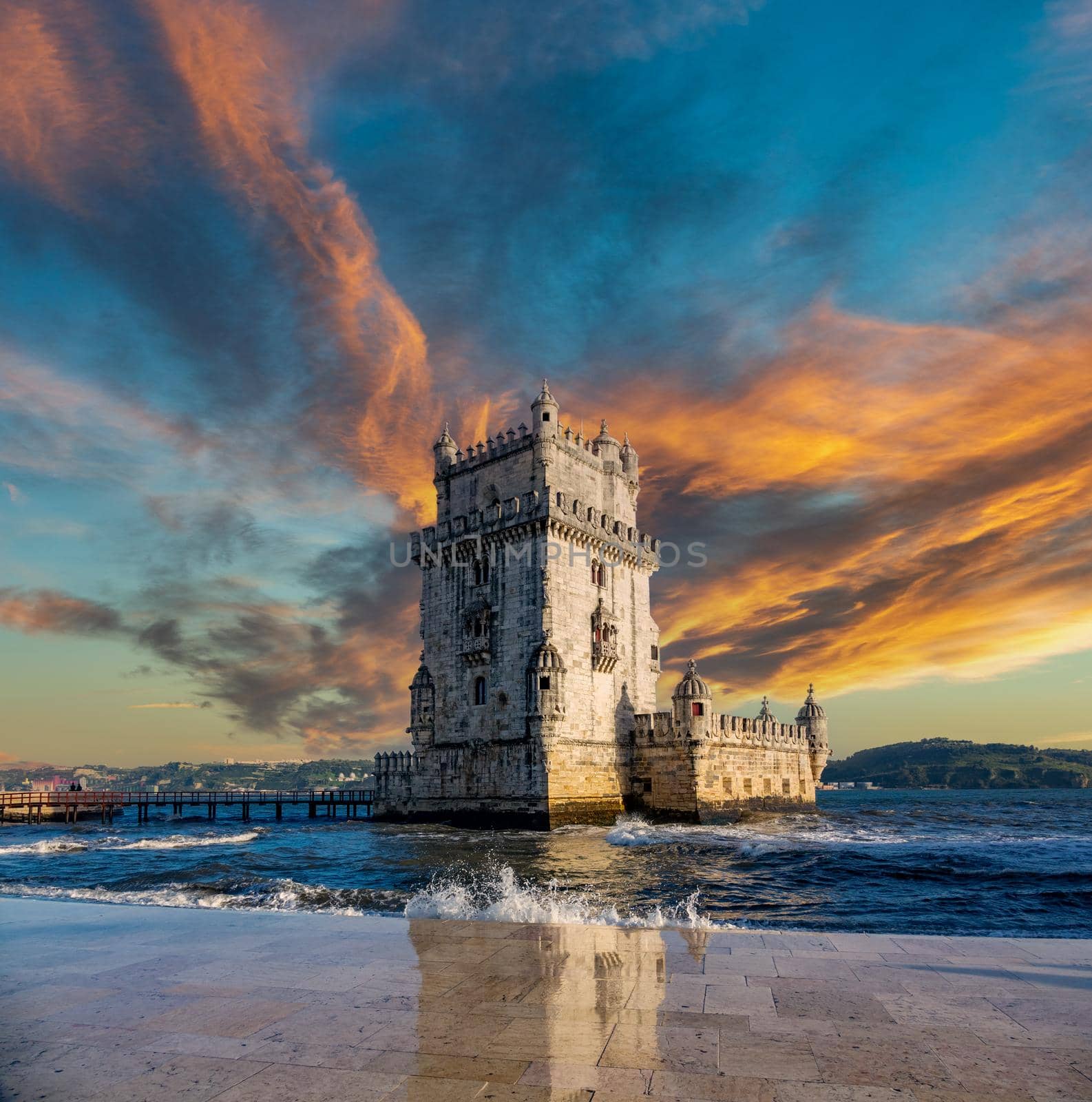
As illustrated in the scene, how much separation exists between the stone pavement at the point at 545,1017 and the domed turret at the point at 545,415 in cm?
3704

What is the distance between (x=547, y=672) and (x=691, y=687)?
839 centimetres

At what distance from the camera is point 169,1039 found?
280 inches

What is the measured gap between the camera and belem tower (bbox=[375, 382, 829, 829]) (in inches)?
1719

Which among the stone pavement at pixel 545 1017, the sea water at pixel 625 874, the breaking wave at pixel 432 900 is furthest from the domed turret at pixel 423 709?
the stone pavement at pixel 545 1017

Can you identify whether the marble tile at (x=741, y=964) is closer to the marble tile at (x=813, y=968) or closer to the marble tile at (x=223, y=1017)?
the marble tile at (x=813, y=968)

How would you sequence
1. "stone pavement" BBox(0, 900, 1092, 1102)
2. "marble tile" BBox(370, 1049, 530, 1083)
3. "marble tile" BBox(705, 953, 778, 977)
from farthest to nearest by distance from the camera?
"marble tile" BBox(705, 953, 778, 977)
"marble tile" BBox(370, 1049, 530, 1083)
"stone pavement" BBox(0, 900, 1092, 1102)

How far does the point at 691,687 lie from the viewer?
45.3 metres

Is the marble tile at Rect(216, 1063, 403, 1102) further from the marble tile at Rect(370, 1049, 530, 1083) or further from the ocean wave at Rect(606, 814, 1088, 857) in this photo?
the ocean wave at Rect(606, 814, 1088, 857)

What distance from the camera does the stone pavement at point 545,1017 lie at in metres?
6.09

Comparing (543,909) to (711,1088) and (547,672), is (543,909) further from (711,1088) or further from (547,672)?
(547,672)

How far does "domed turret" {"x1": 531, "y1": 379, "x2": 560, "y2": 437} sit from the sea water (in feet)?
70.3

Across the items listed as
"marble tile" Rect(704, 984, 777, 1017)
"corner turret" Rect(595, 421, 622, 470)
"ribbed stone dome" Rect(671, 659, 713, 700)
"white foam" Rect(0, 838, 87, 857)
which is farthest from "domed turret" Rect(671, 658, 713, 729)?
"marble tile" Rect(704, 984, 777, 1017)

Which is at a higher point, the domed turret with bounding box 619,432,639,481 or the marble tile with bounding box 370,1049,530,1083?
the domed turret with bounding box 619,432,639,481

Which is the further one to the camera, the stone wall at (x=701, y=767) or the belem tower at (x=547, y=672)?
the stone wall at (x=701, y=767)
